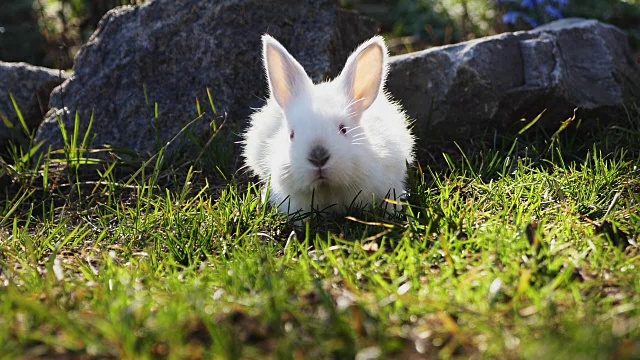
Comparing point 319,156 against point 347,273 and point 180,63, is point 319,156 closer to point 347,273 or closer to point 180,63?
point 347,273

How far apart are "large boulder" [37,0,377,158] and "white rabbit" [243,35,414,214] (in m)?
1.11

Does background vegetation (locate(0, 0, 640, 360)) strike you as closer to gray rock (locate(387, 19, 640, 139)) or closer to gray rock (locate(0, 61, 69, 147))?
gray rock (locate(387, 19, 640, 139))

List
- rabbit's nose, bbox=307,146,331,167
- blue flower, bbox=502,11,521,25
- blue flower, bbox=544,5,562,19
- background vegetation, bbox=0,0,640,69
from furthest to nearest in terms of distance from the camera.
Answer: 1. background vegetation, bbox=0,0,640,69
2. blue flower, bbox=502,11,521,25
3. blue flower, bbox=544,5,562,19
4. rabbit's nose, bbox=307,146,331,167

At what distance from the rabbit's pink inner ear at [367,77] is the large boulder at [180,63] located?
124 cm

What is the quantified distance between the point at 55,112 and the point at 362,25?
2.50 meters

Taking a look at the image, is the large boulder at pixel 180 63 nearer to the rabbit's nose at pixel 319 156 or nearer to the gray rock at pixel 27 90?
the gray rock at pixel 27 90

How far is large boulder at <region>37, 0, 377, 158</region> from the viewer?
568 cm

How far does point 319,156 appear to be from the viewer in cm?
394

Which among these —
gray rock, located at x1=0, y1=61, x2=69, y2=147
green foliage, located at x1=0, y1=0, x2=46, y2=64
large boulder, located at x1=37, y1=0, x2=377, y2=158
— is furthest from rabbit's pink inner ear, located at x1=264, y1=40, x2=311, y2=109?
green foliage, located at x1=0, y1=0, x2=46, y2=64

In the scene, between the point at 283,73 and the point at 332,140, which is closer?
the point at 332,140

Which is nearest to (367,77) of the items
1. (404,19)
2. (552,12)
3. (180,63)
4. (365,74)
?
(365,74)

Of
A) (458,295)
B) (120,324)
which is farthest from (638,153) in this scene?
(120,324)

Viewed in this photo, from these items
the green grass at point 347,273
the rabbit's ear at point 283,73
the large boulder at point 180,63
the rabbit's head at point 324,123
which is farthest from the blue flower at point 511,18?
the rabbit's ear at point 283,73

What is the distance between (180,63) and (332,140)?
221 centimetres
